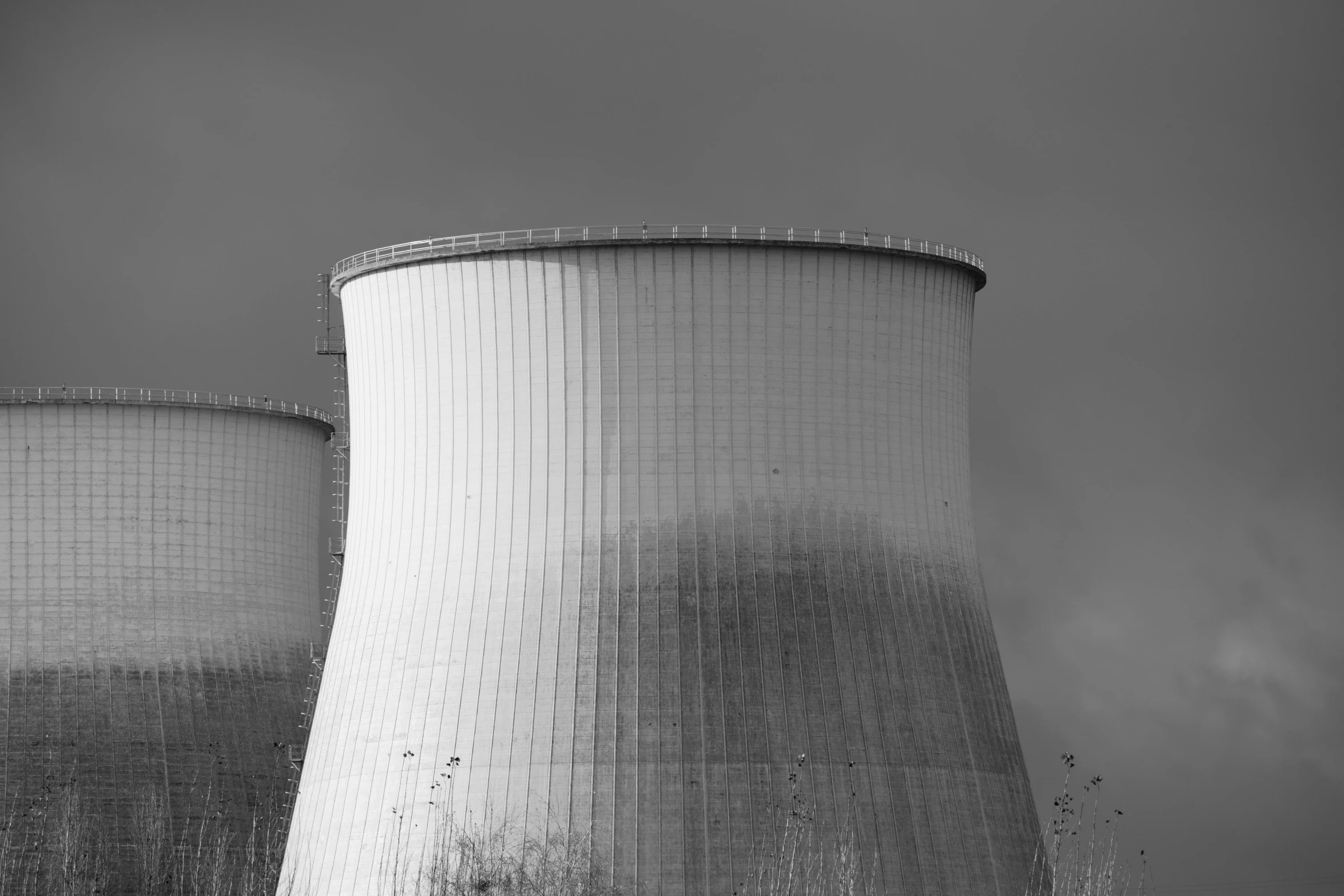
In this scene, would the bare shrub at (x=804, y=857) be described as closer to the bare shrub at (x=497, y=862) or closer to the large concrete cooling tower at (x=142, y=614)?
the bare shrub at (x=497, y=862)

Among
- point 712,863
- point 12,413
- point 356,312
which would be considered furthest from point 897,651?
point 12,413

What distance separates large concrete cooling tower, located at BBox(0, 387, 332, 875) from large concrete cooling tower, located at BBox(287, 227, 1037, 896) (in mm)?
10516

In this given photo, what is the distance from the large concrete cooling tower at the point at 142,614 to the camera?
43312mm

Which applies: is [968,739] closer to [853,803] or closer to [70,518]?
[853,803]

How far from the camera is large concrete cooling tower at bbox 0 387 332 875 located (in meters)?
43.3

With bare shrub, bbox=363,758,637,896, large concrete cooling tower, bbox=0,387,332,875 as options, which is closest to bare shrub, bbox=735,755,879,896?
bare shrub, bbox=363,758,637,896

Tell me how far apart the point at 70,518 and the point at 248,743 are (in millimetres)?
5493

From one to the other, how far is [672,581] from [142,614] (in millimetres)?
15483

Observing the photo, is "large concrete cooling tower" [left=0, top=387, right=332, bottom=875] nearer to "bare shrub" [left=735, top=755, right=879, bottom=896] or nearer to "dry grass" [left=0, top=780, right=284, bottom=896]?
"dry grass" [left=0, top=780, right=284, bottom=896]

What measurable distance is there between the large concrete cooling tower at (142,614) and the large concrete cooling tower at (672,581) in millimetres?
10516

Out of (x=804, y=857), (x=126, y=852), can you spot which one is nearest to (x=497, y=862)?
(x=804, y=857)

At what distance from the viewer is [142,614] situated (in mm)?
43906

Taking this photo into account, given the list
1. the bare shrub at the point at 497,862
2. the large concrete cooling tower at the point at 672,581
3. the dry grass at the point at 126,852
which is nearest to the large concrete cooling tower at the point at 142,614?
the dry grass at the point at 126,852

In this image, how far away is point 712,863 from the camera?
31062mm
